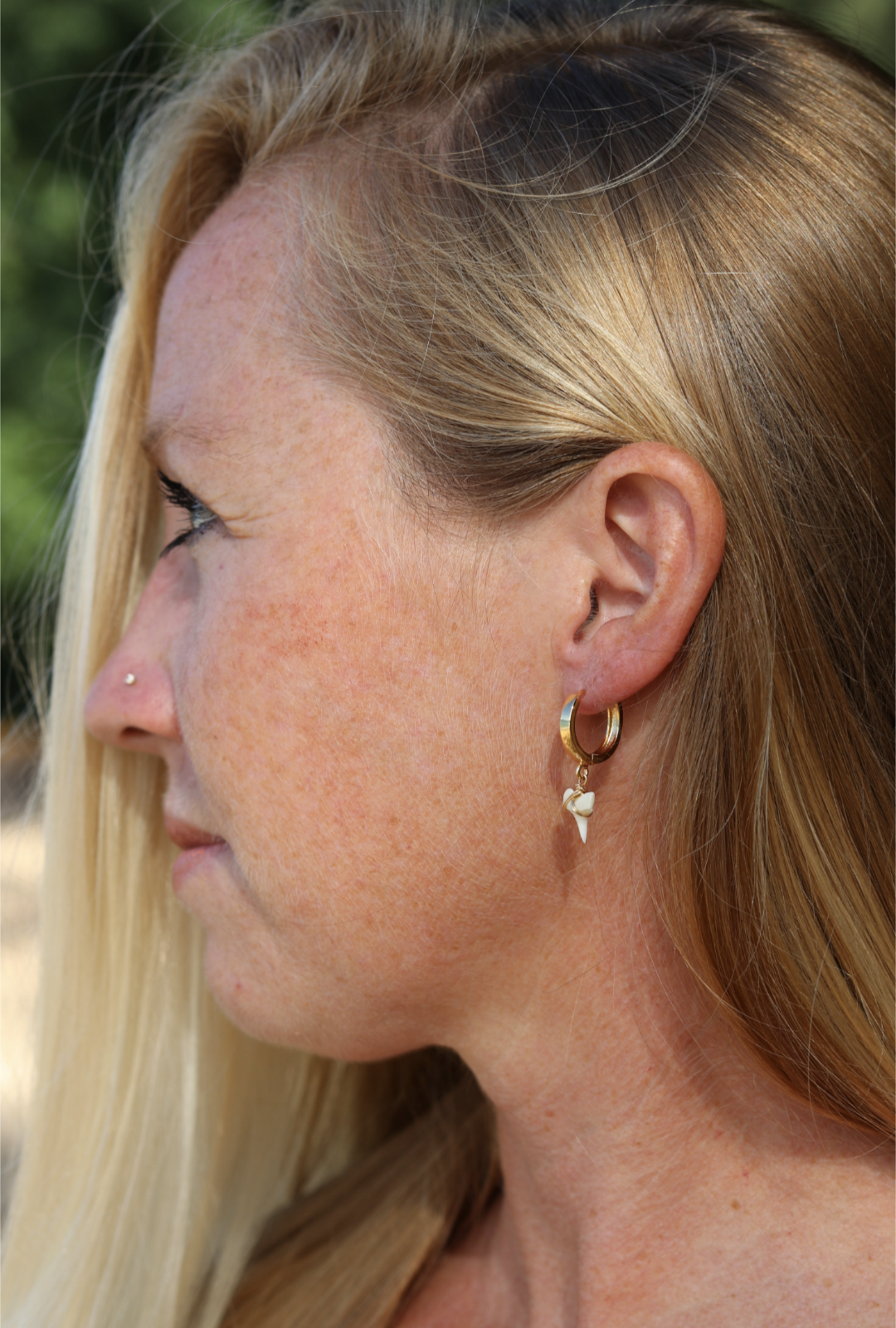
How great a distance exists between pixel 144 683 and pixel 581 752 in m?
0.60

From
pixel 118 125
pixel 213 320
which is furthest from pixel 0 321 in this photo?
pixel 213 320

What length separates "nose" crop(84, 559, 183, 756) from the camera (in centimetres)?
150

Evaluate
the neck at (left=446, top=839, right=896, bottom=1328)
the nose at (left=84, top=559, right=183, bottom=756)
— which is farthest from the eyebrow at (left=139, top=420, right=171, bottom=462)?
the neck at (left=446, top=839, right=896, bottom=1328)

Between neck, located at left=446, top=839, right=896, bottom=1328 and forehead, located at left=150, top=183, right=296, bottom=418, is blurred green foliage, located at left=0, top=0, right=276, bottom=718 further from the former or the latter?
Result: neck, located at left=446, top=839, right=896, bottom=1328

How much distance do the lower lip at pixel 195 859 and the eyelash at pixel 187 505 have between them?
0.38m

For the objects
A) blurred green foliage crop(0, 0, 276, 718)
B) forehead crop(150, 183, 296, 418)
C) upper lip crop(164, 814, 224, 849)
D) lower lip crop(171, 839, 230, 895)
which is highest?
blurred green foliage crop(0, 0, 276, 718)

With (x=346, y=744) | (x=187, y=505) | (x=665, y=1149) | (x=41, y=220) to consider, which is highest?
(x=41, y=220)

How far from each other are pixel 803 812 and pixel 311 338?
737 millimetres

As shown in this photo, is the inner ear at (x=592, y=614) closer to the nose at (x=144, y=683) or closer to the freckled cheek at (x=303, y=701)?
the freckled cheek at (x=303, y=701)

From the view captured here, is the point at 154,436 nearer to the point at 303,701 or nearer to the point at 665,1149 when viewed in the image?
the point at 303,701

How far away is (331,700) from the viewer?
1.30 m

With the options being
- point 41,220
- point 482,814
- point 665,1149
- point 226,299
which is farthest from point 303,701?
point 41,220

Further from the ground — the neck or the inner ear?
the inner ear

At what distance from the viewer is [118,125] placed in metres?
2.04
